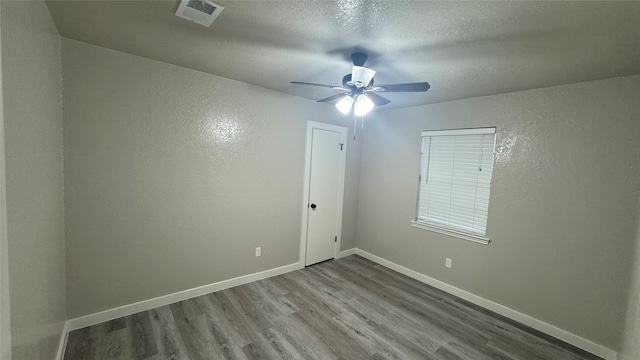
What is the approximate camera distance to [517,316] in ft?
8.77

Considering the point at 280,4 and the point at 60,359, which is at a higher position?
the point at 280,4

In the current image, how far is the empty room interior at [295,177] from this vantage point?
1483mm

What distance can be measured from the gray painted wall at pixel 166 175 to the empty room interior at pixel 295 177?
0.02 metres

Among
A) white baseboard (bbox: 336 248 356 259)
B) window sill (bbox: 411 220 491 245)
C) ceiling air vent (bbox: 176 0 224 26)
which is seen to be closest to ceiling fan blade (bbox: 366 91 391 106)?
ceiling air vent (bbox: 176 0 224 26)

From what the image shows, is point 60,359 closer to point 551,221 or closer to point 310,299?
point 310,299

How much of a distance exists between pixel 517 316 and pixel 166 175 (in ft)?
12.9

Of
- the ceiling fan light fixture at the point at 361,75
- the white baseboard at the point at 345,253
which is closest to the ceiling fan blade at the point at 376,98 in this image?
the ceiling fan light fixture at the point at 361,75

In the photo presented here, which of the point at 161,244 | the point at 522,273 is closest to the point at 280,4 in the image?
the point at 161,244

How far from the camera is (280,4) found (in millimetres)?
1448

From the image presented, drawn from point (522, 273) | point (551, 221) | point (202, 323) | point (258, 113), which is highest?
point (258, 113)

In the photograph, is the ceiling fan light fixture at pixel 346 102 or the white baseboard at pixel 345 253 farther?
the white baseboard at pixel 345 253

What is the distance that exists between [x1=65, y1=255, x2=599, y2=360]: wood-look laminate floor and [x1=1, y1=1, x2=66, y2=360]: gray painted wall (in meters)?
0.56

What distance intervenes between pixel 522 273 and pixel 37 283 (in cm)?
390

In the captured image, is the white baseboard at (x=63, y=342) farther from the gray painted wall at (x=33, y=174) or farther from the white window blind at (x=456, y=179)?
the white window blind at (x=456, y=179)
